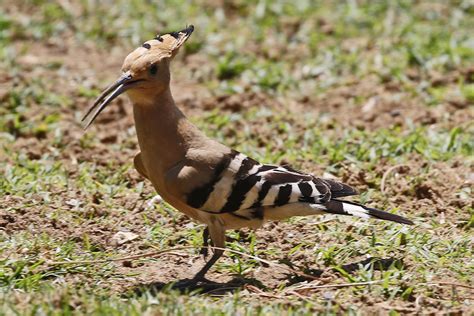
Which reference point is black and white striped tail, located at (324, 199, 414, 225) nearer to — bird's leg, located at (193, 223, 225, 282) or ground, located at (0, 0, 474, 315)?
ground, located at (0, 0, 474, 315)

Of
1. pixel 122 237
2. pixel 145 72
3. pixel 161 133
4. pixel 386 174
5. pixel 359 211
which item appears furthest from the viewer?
pixel 386 174

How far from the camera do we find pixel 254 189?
192 inches

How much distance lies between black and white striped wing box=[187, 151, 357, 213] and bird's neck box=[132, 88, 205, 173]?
8.4 inches

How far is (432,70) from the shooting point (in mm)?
7848

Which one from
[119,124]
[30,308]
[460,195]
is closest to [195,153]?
[30,308]

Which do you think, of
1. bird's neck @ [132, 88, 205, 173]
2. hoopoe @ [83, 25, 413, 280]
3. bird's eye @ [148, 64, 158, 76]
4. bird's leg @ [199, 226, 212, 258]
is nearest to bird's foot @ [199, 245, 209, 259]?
bird's leg @ [199, 226, 212, 258]

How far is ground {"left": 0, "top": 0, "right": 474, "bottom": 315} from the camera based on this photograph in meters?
4.71

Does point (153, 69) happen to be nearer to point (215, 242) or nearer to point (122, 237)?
point (215, 242)

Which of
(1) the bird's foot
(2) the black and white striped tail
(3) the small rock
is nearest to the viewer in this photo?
(2) the black and white striped tail

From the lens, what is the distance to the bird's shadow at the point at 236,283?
15.2ft

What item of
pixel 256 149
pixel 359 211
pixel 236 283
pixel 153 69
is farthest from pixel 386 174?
pixel 153 69

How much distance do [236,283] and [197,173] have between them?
0.59 meters

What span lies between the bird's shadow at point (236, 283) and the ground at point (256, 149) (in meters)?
0.01

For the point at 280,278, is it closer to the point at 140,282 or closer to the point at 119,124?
the point at 140,282
